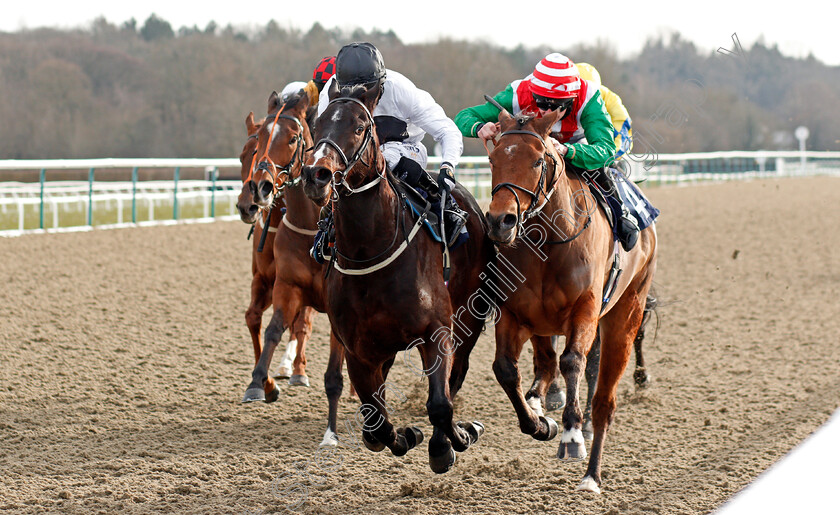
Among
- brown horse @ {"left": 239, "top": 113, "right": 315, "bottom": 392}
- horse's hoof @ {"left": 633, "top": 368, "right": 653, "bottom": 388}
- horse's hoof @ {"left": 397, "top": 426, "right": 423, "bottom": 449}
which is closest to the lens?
horse's hoof @ {"left": 397, "top": 426, "right": 423, "bottom": 449}

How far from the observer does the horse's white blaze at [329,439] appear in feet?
15.5

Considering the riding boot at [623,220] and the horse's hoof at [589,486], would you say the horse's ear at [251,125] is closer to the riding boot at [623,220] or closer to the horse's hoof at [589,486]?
the riding boot at [623,220]

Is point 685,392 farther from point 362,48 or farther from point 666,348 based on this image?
point 362,48

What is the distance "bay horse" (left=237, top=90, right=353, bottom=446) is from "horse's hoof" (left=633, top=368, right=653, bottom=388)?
7.80 feet

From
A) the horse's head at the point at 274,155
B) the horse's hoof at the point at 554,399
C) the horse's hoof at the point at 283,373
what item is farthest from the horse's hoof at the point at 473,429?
the horse's hoof at the point at 283,373

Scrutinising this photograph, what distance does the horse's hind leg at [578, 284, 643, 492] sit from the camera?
4164 mm

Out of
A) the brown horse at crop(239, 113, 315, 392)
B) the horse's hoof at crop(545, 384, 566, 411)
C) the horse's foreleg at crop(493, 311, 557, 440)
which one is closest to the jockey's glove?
the horse's foreleg at crop(493, 311, 557, 440)

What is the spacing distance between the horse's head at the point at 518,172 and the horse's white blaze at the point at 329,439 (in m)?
1.79

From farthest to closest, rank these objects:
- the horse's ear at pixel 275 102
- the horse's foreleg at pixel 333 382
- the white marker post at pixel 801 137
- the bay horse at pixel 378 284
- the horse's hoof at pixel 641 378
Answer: the white marker post at pixel 801 137, the horse's hoof at pixel 641 378, the horse's ear at pixel 275 102, the horse's foreleg at pixel 333 382, the bay horse at pixel 378 284

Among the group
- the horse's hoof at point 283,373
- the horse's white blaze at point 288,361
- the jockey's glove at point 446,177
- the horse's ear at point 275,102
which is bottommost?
the horse's hoof at point 283,373

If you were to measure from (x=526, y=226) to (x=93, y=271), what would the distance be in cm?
745

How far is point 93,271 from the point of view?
10062 mm

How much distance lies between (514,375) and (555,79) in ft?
4.67

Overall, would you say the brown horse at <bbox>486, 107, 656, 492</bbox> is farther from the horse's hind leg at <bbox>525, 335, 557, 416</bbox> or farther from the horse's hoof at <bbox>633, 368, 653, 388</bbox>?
the horse's hoof at <bbox>633, 368, 653, 388</bbox>
